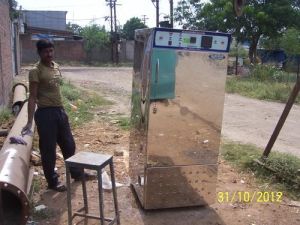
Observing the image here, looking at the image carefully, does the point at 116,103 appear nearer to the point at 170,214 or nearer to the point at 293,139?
the point at 293,139

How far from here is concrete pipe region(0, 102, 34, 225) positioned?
3.35 m

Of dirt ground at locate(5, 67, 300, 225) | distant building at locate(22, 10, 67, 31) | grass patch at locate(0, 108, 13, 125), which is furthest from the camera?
distant building at locate(22, 10, 67, 31)

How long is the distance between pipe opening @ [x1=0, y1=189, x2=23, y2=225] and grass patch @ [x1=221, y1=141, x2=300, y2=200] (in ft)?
9.61

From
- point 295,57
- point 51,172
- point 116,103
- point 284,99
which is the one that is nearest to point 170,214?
point 51,172

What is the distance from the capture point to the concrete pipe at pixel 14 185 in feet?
11.0

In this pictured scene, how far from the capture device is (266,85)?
15.2 metres

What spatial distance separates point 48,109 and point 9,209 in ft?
3.88

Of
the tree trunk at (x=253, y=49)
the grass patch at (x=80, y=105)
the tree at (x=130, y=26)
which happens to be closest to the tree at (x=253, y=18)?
the tree trunk at (x=253, y=49)

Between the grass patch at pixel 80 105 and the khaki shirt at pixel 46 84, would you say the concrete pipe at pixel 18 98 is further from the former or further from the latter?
the khaki shirt at pixel 46 84

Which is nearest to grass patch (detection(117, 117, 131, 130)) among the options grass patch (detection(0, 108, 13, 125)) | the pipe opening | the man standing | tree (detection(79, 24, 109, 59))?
grass patch (detection(0, 108, 13, 125))

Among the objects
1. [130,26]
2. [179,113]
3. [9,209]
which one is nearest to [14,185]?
[9,209]

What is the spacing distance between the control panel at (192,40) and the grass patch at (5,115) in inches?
200

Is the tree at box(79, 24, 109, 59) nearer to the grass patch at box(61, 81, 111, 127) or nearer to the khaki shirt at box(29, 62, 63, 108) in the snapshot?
the grass patch at box(61, 81, 111, 127)
